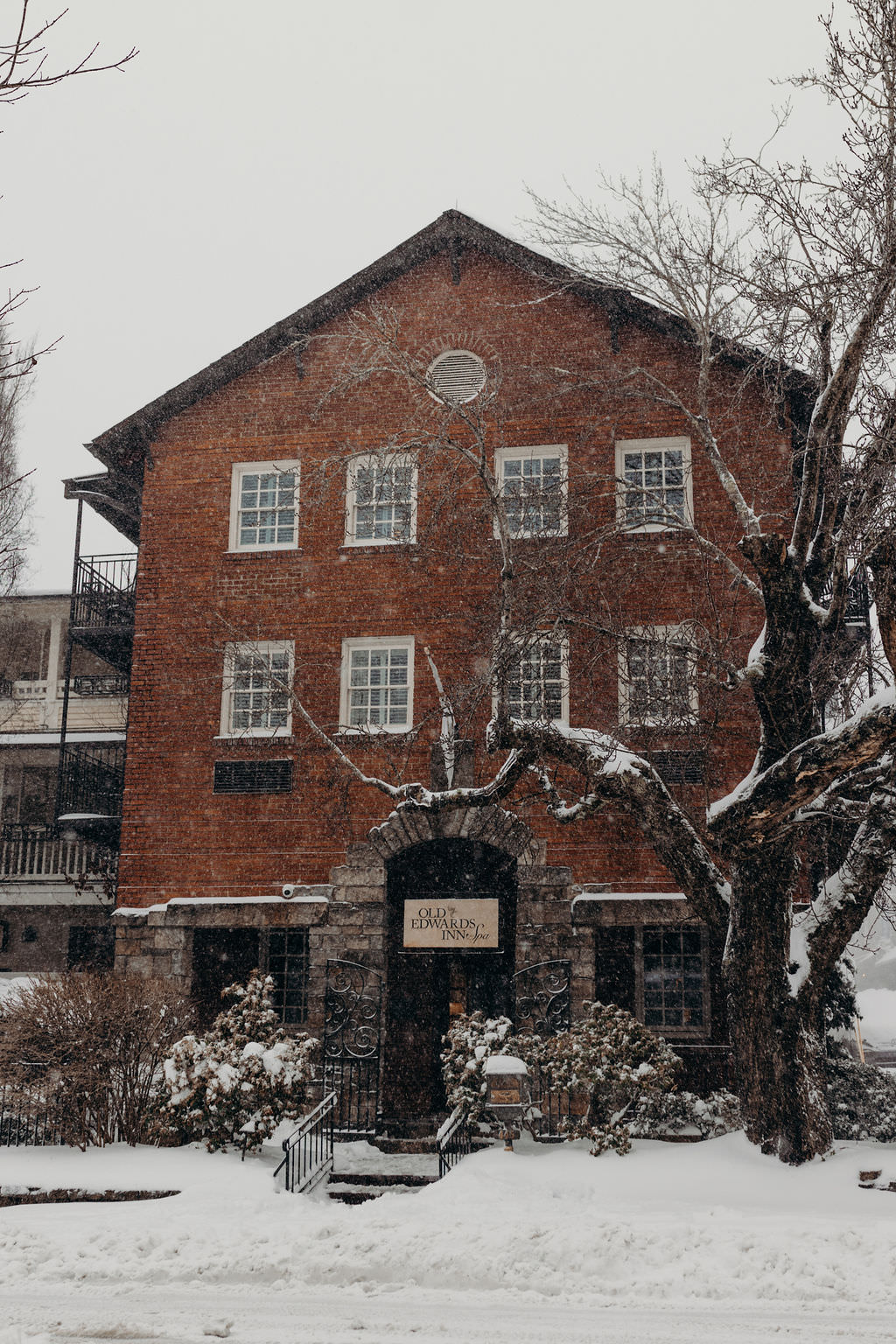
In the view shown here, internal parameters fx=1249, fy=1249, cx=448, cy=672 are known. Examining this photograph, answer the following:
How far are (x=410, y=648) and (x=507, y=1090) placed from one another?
24.1 feet

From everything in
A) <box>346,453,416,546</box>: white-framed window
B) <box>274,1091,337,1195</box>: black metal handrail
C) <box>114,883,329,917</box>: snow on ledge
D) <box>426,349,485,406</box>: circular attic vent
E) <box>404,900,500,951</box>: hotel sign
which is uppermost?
<box>426,349,485,406</box>: circular attic vent

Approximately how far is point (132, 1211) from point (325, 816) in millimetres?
7836

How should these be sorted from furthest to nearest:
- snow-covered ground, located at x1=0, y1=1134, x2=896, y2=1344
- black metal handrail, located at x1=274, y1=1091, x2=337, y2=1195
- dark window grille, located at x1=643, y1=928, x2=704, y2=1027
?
dark window grille, located at x1=643, y1=928, x2=704, y2=1027
black metal handrail, located at x1=274, y1=1091, x2=337, y2=1195
snow-covered ground, located at x1=0, y1=1134, x2=896, y2=1344

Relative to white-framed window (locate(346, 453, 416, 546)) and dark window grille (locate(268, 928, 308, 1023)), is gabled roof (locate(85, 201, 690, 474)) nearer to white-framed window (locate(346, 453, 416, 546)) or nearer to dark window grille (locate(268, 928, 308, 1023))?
white-framed window (locate(346, 453, 416, 546))

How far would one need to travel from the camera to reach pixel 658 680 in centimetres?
1555

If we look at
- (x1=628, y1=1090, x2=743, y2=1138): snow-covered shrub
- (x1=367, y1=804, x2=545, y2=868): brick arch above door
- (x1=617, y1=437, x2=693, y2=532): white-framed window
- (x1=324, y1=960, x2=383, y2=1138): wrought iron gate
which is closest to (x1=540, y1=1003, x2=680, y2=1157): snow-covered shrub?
(x1=628, y1=1090, x2=743, y2=1138): snow-covered shrub

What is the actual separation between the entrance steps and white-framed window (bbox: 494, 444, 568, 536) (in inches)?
319

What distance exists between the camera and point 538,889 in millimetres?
17016

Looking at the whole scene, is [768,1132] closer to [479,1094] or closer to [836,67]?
[479,1094]

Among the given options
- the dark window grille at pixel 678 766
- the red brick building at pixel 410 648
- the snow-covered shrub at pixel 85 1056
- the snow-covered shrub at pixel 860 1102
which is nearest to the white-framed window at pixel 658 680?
the red brick building at pixel 410 648

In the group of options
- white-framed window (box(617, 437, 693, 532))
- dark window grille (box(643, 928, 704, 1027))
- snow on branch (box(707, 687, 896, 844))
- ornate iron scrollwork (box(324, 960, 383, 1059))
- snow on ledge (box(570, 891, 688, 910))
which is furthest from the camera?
white-framed window (box(617, 437, 693, 532))

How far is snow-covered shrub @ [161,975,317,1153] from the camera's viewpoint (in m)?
13.0

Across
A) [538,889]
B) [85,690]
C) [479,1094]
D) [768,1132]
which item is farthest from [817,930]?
[85,690]

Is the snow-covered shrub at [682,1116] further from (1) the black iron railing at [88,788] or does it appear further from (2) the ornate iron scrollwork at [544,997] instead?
(1) the black iron railing at [88,788]
